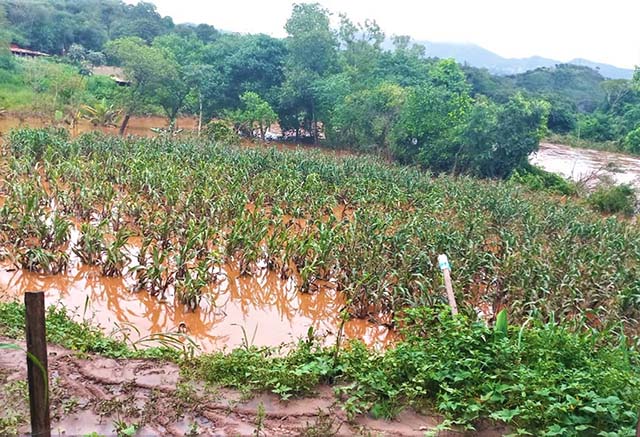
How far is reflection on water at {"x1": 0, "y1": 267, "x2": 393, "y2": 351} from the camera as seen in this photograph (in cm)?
545

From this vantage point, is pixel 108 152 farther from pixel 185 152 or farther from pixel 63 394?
pixel 63 394

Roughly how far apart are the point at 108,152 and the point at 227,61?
37.2ft

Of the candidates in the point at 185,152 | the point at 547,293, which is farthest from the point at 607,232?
the point at 185,152

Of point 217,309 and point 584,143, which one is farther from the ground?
point 584,143

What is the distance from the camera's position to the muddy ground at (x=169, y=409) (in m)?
3.23

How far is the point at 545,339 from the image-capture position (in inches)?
147

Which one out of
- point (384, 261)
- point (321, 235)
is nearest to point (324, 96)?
point (321, 235)

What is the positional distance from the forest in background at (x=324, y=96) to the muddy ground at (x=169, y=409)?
13563mm

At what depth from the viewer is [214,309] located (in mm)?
5867

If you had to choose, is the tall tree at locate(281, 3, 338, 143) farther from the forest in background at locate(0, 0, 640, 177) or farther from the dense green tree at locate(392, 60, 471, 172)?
the dense green tree at locate(392, 60, 471, 172)

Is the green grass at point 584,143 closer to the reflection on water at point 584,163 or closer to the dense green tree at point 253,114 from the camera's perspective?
the reflection on water at point 584,163

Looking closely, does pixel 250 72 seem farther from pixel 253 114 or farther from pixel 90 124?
pixel 90 124

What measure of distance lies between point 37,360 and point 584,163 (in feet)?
76.6

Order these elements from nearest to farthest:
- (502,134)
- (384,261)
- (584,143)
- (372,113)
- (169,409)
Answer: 1. (169,409)
2. (384,261)
3. (502,134)
4. (372,113)
5. (584,143)
